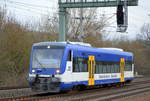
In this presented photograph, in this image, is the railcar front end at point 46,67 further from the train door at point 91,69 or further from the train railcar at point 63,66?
the train door at point 91,69

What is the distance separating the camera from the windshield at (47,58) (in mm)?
20438

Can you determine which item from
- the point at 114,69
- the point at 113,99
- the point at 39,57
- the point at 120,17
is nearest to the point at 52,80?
the point at 39,57

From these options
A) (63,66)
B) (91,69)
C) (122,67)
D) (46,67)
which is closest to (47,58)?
(46,67)

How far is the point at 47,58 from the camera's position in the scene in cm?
2078

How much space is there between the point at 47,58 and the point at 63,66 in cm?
120

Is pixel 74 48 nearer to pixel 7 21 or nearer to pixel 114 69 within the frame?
pixel 114 69

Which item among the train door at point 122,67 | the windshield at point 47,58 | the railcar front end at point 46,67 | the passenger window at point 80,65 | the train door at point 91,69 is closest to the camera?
the railcar front end at point 46,67

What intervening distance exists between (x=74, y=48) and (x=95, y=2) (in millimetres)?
11673

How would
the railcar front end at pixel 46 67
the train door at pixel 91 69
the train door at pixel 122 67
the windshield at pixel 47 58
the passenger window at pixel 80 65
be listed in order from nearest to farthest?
the railcar front end at pixel 46 67, the windshield at pixel 47 58, the passenger window at pixel 80 65, the train door at pixel 91 69, the train door at pixel 122 67

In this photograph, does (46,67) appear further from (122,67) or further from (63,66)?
(122,67)

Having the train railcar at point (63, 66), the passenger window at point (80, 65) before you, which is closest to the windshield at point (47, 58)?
the train railcar at point (63, 66)

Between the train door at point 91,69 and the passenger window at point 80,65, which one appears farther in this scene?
the train door at point 91,69

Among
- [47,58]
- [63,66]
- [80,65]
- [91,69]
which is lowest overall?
[91,69]

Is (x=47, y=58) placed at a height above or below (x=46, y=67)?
above
